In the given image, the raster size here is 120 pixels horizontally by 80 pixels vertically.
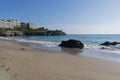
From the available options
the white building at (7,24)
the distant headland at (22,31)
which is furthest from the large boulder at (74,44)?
the white building at (7,24)

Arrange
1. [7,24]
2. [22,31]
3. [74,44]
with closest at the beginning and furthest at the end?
[74,44], [22,31], [7,24]

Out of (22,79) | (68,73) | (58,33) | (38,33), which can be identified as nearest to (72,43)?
(68,73)

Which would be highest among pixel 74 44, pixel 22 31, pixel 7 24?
pixel 7 24

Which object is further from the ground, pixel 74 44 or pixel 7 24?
pixel 7 24

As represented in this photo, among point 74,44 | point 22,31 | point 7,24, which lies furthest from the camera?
point 7,24

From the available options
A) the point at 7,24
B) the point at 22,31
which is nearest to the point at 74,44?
the point at 22,31

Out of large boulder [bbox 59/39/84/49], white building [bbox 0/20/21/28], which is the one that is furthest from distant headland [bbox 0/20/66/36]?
large boulder [bbox 59/39/84/49]

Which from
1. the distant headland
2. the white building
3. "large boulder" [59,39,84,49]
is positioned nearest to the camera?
"large boulder" [59,39,84,49]

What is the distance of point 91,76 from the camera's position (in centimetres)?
843

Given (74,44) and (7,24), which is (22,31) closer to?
(7,24)

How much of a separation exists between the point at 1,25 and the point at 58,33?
47394 mm

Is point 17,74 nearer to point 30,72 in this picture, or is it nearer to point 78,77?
point 30,72

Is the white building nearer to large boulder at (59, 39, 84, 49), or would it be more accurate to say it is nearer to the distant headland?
the distant headland

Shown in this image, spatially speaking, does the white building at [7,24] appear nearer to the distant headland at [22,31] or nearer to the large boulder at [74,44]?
the distant headland at [22,31]
